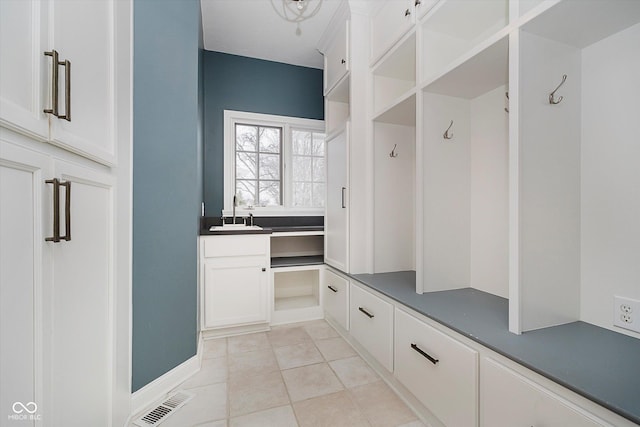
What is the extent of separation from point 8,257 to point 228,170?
263cm

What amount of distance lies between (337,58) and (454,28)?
1102 mm

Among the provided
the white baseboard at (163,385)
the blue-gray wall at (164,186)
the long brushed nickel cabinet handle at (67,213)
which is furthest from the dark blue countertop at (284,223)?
the long brushed nickel cabinet handle at (67,213)

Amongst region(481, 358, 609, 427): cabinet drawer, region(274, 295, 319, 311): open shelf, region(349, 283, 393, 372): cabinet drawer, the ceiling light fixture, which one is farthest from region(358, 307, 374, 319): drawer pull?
the ceiling light fixture

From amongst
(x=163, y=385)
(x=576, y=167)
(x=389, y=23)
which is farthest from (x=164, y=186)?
(x=576, y=167)

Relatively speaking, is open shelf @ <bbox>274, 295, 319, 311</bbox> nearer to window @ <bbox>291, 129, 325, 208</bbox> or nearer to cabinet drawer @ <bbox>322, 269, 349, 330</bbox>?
cabinet drawer @ <bbox>322, 269, 349, 330</bbox>

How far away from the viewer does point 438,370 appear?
4.16 ft

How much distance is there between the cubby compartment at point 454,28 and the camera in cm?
149

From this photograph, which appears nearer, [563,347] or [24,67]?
[24,67]

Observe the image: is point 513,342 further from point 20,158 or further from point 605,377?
point 20,158

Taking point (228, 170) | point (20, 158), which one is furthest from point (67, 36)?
point (228, 170)

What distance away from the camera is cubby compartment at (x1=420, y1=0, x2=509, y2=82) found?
149cm

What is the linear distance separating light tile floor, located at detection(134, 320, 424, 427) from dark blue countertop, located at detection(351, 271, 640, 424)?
599 millimetres

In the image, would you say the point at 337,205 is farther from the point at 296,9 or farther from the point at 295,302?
the point at 296,9

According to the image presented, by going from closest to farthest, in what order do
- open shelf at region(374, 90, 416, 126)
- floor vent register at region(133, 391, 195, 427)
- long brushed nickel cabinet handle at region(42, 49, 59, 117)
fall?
1. long brushed nickel cabinet handle at region(42, 49, 59, 117)
2. floor vent register at region(133, 391, 195, 427)
3. open shelf at region(374, 90, 416, 126)
